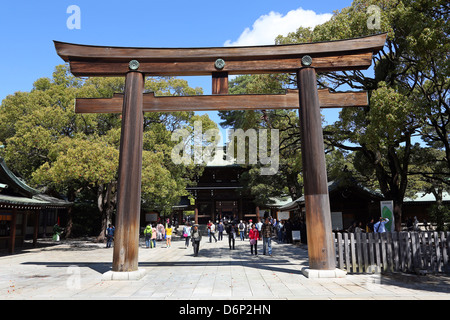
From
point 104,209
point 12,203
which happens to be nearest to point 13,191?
point 12,203

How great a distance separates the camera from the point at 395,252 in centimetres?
895

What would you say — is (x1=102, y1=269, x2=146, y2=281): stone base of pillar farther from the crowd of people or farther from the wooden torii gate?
the crowd of people

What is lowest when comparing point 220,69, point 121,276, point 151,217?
point 121,276

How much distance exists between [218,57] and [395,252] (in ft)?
26.1

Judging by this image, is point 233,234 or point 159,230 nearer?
point 233,234

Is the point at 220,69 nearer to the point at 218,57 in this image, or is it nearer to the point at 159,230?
the point at 218,57

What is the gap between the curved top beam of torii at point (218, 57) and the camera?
30.0 feet

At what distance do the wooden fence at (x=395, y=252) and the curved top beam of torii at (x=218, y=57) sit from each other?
17.3ft

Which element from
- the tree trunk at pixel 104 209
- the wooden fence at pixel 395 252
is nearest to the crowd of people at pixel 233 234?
the tree trunk at pixel 104 209

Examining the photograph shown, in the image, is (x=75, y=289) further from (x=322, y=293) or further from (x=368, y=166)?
(x=368, y=166)

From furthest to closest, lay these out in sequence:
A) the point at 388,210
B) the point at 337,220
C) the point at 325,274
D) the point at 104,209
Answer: the point at 104,209
the point at 337,220
the point at 388,210
the point at 325,274

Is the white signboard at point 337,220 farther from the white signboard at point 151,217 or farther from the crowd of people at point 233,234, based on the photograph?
the white signboard at point 151,217

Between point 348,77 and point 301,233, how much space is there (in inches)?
385
